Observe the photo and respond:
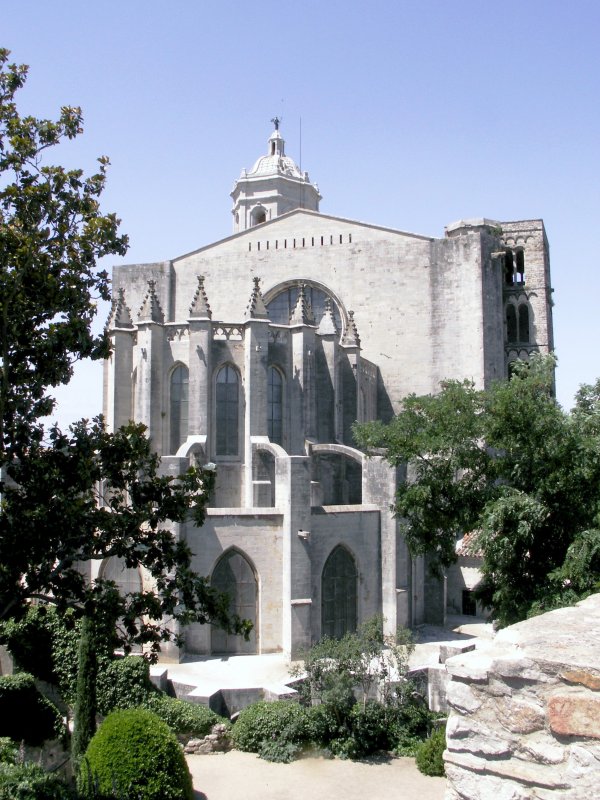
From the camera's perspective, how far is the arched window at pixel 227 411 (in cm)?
2619

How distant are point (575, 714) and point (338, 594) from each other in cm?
1961

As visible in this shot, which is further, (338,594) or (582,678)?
(338,594)

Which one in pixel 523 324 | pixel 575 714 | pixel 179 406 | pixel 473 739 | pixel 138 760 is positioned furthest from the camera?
pixel 523 324

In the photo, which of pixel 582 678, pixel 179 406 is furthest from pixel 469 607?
pixel 582 678

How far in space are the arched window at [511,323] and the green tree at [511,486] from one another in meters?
17.8

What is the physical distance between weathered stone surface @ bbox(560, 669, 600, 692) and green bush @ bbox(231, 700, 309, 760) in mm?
13714

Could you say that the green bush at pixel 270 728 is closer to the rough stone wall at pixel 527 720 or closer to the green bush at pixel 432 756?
the green bush at pixel 432 756

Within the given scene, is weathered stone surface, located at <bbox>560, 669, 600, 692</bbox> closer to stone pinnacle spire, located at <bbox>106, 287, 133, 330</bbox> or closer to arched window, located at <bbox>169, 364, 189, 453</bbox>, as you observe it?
arched window, located at <bbox>169, 364, 189, 453</bbox>

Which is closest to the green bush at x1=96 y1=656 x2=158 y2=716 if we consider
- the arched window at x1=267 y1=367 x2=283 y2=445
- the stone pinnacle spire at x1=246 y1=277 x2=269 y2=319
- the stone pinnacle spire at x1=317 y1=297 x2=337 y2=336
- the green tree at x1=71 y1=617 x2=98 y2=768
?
the green tree at x1=71 y1=617 x2=98 y2=768

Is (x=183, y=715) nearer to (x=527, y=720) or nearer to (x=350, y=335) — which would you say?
(x=527, y=720)

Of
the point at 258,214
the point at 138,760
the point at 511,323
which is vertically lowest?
the point at 138,760

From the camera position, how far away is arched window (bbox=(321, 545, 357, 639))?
886 inches

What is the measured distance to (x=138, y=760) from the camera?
12070 mm

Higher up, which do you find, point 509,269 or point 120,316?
point 509,269
